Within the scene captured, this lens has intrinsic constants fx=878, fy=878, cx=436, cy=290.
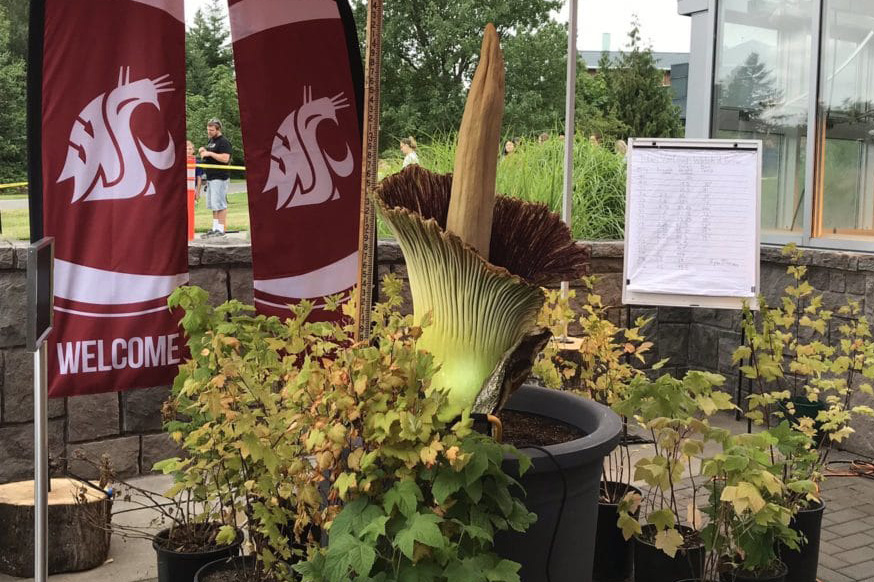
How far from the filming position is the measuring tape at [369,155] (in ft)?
6.74

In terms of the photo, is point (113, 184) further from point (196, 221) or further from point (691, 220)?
point (196, 221)

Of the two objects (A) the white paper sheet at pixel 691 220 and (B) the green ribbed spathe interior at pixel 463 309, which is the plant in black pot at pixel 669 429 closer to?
(B) the green ribbed spathe interior at pixel 463 309

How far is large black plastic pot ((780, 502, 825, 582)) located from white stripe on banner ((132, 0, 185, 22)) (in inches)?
115

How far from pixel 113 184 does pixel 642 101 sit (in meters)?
27.6

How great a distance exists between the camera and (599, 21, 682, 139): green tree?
29.1 meters

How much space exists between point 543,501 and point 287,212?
217cm

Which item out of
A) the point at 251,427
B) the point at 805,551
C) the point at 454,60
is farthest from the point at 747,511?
the point at 454,60

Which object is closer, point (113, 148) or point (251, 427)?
point (251, 427)

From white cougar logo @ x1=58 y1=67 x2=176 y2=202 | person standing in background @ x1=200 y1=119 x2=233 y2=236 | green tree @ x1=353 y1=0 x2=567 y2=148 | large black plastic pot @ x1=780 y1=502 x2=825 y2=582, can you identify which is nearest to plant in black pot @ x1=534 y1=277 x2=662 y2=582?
large black plastic pot @ x1=780 y1=502 x2=825 y2=582

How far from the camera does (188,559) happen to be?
2471mm

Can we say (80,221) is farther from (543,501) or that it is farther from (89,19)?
(543,501)

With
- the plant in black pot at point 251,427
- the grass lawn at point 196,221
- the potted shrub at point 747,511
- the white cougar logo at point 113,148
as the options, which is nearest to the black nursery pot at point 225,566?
the plant in black pot at point 251,427

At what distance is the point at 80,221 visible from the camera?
335 centimetres

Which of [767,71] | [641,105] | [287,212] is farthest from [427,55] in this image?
[287,212]
